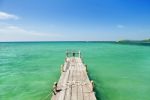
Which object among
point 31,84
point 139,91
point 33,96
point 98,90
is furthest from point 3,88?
point 139,91

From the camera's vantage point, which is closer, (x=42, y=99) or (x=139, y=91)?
(x=42, y=99)

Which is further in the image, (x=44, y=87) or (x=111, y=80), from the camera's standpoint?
(x=111, y=80)

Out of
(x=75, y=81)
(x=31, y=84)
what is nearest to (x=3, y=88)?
(x=31, y=84)

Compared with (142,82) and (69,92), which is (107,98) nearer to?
(69,92)

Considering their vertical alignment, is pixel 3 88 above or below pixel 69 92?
below

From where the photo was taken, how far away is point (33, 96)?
12.8 metres

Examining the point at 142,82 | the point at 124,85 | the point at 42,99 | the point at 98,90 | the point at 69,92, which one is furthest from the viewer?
the point at 142,82

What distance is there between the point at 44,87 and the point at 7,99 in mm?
3387

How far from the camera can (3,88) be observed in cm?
1452

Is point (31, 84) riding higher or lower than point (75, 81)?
lower

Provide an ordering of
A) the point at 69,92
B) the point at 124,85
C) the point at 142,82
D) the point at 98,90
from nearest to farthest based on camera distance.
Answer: the point at 69,92
the point at 98,90
the point at 124,85
the point at 142,82

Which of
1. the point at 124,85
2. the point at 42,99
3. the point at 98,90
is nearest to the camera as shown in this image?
the point at 42,99

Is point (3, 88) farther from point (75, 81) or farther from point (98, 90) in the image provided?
point (98, 90)

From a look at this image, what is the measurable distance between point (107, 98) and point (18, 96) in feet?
22.9
